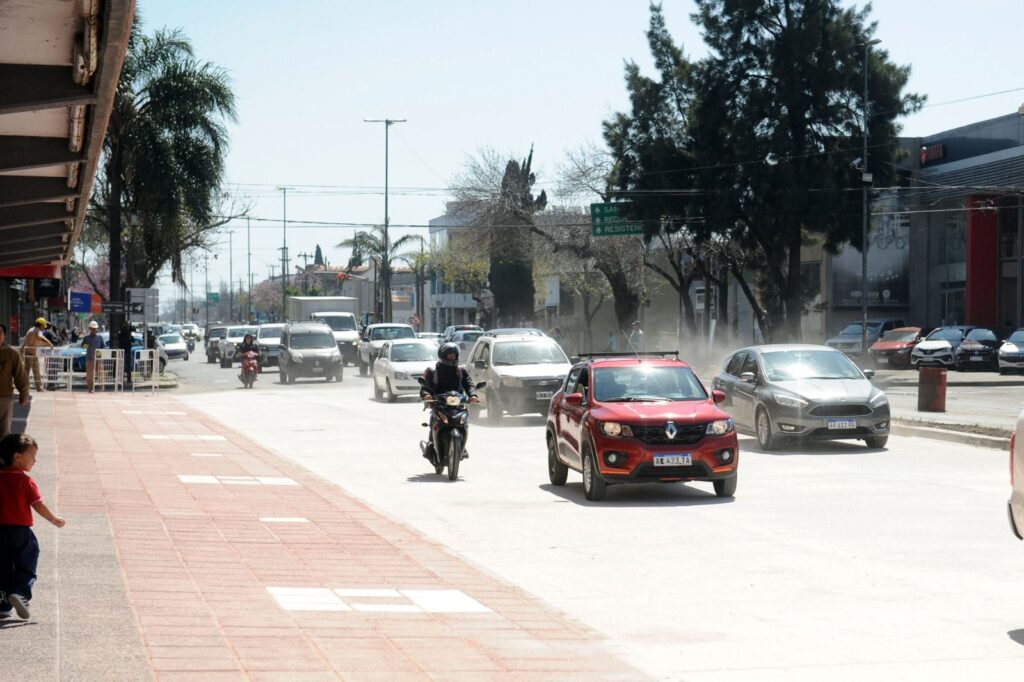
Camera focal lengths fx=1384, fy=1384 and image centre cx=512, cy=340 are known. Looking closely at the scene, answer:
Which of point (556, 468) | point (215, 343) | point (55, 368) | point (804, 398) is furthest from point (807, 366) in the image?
point (215, 343)

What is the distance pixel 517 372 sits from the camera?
2727cm

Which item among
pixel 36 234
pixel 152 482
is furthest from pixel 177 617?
pixel 36 234

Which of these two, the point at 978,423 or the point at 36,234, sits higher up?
the point at 36,234

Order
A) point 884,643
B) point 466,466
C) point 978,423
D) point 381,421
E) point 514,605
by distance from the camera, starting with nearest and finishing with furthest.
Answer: point 884,643
point 514,605
point 466,466
point 978,423
point 381,421

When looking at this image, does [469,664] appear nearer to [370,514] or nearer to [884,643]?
[884,643]

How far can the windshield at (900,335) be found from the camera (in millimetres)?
51125

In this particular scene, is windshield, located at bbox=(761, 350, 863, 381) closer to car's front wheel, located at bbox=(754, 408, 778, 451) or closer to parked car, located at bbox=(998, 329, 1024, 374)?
car's front wheel, located at bbox=(754, 408, 778, 451)

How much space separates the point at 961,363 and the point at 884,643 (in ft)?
134

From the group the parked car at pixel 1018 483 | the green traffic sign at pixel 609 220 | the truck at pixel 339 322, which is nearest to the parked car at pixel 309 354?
the truck at pixel 339 322

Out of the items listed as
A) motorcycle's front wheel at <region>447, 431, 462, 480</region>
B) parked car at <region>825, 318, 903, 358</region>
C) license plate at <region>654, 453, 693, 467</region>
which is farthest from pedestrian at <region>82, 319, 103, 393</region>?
parked car at <region>825, 318, 903, 358</region>

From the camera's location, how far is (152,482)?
1509 centimetres

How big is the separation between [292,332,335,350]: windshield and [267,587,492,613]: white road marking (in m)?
35.8

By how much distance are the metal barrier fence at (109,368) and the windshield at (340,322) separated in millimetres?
19715

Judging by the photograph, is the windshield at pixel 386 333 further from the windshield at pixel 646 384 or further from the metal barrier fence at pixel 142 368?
the windshield at pixel 646 384
